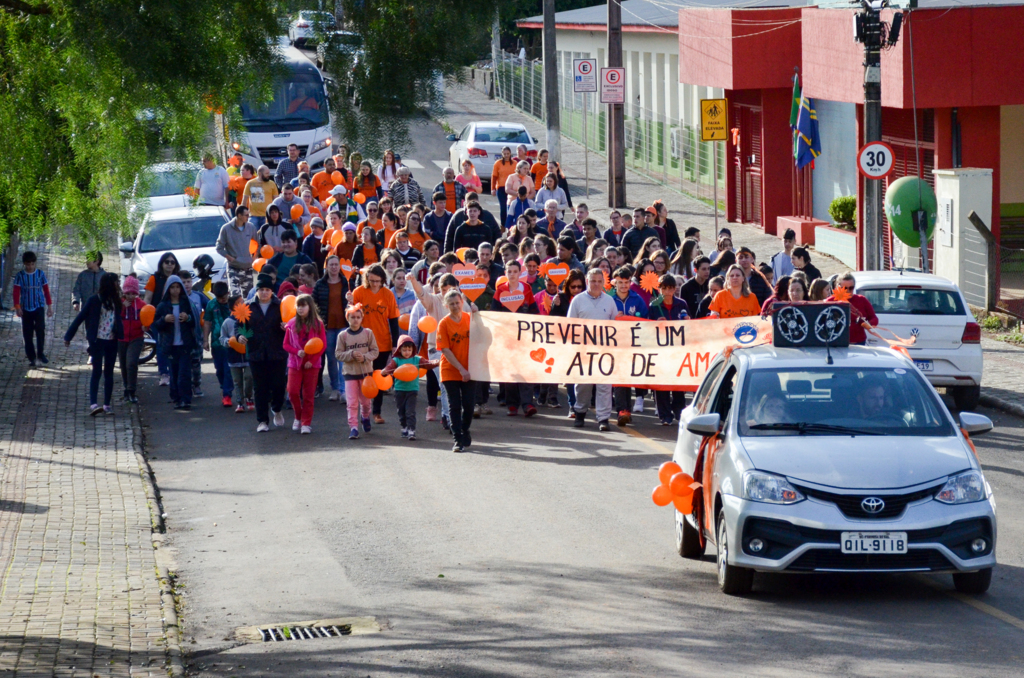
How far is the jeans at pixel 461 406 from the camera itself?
14.8 m

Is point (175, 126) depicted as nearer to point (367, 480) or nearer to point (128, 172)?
point (128, 172)

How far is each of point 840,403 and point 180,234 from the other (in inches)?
655

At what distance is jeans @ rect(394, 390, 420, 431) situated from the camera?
15.7 meters

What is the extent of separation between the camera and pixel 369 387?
51.8 ft

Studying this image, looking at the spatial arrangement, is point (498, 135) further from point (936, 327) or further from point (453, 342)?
point (453, 342)

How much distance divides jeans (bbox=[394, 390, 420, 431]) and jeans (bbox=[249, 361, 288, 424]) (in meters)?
1.66

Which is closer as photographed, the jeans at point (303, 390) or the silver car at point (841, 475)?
the silver car at point (841, 475)

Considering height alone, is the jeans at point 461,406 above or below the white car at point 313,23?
below

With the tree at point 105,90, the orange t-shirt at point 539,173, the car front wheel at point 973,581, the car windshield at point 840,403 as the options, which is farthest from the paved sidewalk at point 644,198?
the car front wheel at point 973,581

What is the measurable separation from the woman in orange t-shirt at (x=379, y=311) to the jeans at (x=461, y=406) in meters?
1.92

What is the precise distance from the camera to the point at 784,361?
32.2ft

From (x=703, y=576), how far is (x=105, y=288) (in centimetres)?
1027

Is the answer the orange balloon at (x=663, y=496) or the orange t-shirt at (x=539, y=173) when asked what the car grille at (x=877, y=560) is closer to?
the orange balloon at (x=663, y=496)

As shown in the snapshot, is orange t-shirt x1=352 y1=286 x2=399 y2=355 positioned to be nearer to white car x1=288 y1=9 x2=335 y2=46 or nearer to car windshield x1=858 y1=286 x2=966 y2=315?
car windshield x1=858 y1=286 x2=966 y2=315
